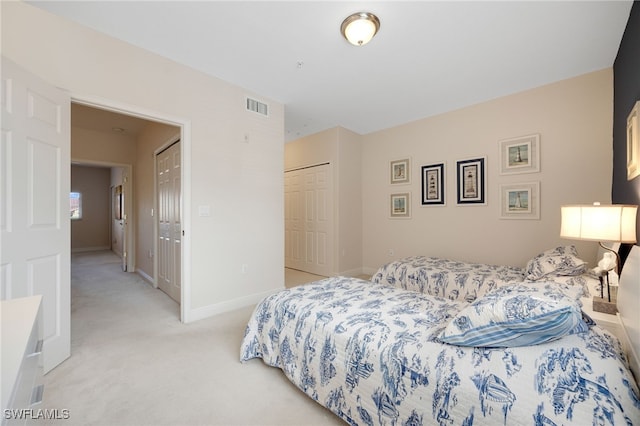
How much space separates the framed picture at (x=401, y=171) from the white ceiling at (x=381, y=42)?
3.84 ft

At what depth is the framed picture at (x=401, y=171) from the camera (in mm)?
4422

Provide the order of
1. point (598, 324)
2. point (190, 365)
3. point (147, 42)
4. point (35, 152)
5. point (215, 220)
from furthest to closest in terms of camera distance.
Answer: point (215, 220) < point (147, 42) < point (190, 365) < point (35, 152) < point (598, 324)

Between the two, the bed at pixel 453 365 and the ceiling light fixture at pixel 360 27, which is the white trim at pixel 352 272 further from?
the ceiling light fixture at pixel 360 27

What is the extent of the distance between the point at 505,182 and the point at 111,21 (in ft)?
14.8

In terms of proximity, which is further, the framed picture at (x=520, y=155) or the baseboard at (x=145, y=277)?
the baseboard at (x=145, y=277)

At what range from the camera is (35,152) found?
6.11 feet

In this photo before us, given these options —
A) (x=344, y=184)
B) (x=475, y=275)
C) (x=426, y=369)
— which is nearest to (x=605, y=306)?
(x=426, y=369)

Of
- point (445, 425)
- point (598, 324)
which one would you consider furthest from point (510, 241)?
point (445, 425)

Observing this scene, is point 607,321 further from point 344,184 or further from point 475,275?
point 344,184

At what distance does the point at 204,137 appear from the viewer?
116 inches

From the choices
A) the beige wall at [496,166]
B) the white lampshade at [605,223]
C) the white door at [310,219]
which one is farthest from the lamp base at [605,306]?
the white door at [310,219]

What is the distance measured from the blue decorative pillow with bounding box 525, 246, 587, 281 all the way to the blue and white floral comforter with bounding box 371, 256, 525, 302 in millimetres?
196

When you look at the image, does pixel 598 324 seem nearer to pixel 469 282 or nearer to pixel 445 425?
pixel 445 425

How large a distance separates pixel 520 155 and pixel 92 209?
10.7 metres
